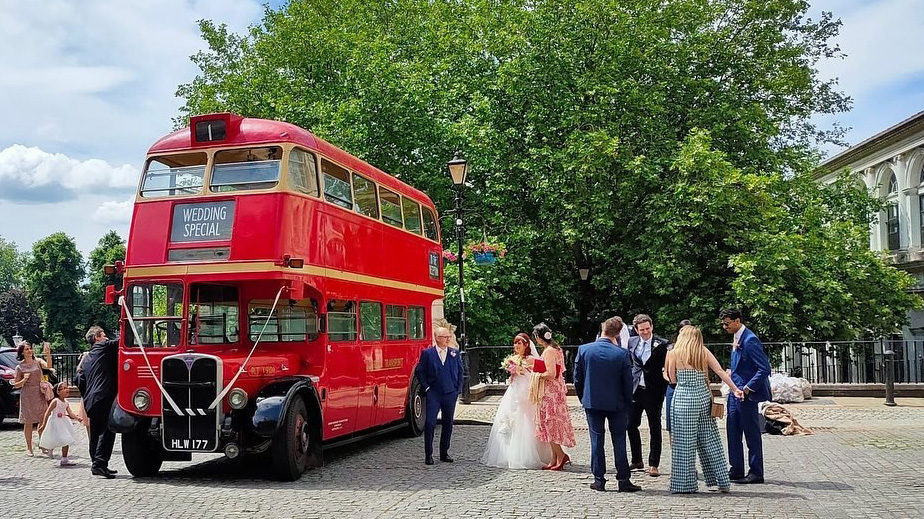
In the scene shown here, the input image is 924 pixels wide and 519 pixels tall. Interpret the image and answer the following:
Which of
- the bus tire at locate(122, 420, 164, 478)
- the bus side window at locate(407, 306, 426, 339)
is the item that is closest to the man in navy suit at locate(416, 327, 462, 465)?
the bus tire at locate(122, 420, 164, 478)

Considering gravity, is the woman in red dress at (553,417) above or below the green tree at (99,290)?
below

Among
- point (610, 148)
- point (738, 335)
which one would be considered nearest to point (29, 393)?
point (738, 335)

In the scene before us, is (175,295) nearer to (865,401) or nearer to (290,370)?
(290,370)

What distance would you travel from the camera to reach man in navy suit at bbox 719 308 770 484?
36.4 ft

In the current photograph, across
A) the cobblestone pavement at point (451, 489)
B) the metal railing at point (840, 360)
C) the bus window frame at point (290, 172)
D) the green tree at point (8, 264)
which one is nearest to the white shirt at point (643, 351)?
the cobblestone pavement at point (451, 489)

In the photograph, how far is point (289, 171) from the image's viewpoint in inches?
510

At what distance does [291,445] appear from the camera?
1222cm

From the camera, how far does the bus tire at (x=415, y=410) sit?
58.9ft

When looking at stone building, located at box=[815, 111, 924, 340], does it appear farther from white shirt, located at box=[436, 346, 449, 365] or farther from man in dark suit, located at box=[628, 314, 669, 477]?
man in dark suit, located at box=[628, 314, 669, 477]

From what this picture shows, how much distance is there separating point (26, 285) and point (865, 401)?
2842 inches

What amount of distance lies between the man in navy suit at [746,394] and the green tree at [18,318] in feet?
261

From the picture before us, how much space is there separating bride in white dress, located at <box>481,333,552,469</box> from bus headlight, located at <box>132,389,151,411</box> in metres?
4.61

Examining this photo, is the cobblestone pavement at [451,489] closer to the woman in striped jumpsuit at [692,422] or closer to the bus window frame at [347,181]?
the woman in striped jumpsuit at [692,422]

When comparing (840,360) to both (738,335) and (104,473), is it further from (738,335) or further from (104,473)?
(104,473)
